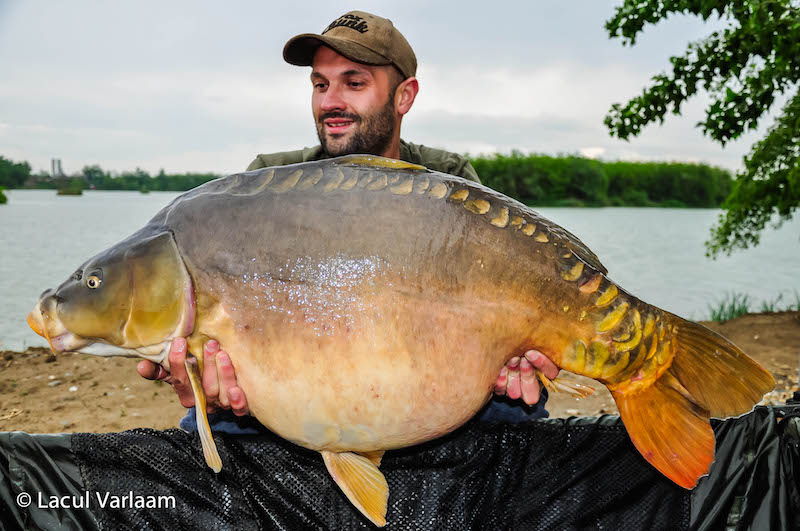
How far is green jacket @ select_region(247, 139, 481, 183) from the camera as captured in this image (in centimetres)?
224

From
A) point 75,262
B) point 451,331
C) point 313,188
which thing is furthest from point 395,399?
point 75,262

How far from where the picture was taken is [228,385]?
109cm

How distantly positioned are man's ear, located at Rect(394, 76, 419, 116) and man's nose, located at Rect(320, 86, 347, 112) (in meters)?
0.21

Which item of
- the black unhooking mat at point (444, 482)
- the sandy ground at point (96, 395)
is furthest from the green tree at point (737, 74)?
the black unhooking mat at point (444, 482)

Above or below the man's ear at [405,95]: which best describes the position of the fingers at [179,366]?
below

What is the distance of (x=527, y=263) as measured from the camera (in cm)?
104

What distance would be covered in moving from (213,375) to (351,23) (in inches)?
53.6

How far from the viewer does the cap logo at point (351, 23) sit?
6.45 feet

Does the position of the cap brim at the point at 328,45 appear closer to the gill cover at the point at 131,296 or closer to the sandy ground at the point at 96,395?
the gill cover at the point at 131,296

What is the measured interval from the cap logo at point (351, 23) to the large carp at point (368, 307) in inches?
41.1

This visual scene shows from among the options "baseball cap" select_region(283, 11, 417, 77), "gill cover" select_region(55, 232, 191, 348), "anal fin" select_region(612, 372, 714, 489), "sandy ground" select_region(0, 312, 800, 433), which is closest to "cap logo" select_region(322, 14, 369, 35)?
"baseball cap" select_region(283, 11, 417, 77)

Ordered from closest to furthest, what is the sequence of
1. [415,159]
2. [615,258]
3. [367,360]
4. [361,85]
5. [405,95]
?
[367,360] → [361,85] → [405,95] → [415,159] → [615,258]

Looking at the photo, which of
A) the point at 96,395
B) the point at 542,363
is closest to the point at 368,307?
the point at 542,363

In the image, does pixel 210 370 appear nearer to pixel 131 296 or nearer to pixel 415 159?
pixel 131 296
